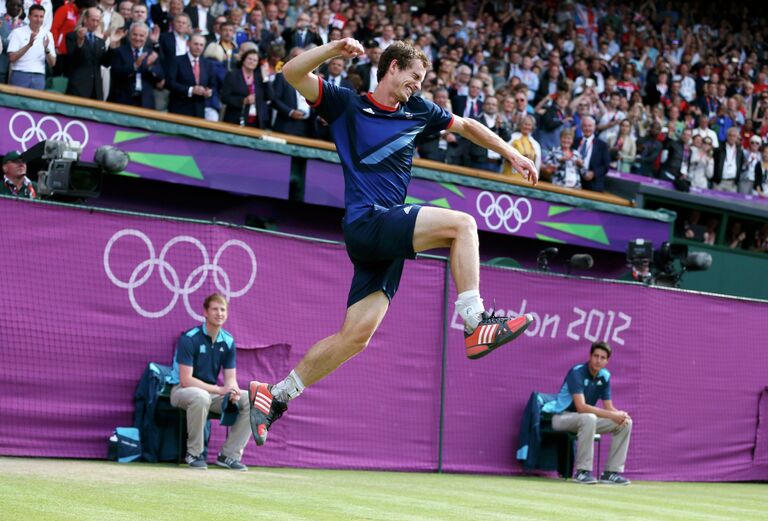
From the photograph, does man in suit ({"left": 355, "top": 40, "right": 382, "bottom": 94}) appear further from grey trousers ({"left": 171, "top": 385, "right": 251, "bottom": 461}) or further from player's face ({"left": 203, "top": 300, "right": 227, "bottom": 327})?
grey trousers ({"left": 171, "top": 385, "right": 251, "bottom": 461})

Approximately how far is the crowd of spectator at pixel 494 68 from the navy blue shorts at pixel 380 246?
11.3ft

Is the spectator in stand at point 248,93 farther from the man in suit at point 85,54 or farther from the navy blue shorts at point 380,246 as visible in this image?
the navy blue shorts at point 380,246

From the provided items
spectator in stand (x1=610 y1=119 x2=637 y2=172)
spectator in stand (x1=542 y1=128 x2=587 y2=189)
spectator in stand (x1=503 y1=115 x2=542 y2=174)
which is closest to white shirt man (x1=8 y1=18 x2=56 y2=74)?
spectator in stand (x1=503 y1=115 x2=542 y2=174)

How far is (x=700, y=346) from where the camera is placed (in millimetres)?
14906

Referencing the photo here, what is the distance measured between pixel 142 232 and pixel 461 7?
13922 millimetres

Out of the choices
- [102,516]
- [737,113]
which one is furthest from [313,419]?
[737,113]

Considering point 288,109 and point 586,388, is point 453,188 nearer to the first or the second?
point 288,109

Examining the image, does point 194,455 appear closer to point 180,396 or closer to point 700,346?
point 180,396

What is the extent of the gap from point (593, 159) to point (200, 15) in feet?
23.5

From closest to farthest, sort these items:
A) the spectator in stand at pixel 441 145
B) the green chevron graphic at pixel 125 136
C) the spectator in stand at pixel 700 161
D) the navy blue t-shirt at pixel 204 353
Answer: the navy blue t-shirt at pixel 204 353, the green chevron graphic at pixel 125 136, the spectator in stand at pixel 441 145, the spectator in stand at pixel 700 161

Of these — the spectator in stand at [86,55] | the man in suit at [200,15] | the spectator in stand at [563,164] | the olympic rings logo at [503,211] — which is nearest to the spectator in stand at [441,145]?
the olympic rings logo at [503,211]

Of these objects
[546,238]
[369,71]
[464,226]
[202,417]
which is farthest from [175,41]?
[464,226]

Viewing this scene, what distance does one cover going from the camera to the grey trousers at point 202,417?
1086cm

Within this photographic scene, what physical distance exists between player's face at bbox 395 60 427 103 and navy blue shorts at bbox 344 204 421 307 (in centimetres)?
80
